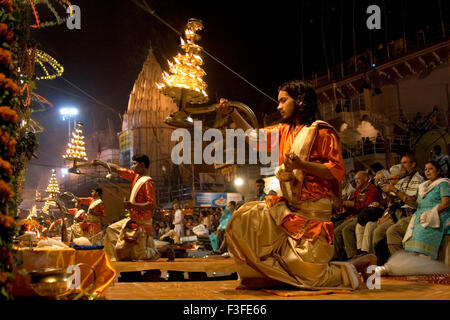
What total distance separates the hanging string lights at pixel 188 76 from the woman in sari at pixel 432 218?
3.73 m

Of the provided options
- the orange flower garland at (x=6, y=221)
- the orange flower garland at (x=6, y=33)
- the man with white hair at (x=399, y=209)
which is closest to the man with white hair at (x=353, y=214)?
the man with white hair at (x=399, y=209)

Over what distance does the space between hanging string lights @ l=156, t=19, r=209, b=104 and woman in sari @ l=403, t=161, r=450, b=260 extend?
12.2 ft

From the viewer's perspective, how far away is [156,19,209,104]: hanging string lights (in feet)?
15.1

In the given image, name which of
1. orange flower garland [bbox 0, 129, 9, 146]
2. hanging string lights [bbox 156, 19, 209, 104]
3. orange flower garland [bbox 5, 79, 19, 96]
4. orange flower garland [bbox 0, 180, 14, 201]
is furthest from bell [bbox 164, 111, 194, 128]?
orange flower garland [bbox 0, 180, 14, 201]

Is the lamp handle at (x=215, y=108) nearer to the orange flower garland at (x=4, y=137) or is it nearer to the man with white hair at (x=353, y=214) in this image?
the orange flower garland at (x=4, y=137)

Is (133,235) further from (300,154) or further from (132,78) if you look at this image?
(132,78)

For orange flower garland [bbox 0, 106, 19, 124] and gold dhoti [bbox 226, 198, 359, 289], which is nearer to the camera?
orange flower garland [bbox 0, 106, 19, 124]

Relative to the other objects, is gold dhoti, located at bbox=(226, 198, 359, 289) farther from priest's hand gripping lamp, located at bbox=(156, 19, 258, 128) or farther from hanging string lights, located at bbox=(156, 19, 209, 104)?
hanging string lights, located at bbox=(156, 19, 209, 104)

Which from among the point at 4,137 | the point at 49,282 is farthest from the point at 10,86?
the point at 49,282

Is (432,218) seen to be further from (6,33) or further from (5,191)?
(6,33)

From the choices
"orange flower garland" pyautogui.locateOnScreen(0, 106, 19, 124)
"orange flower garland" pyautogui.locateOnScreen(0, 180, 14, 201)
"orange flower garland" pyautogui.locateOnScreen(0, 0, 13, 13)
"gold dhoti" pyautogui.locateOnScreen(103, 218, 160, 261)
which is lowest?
"gold dhoti" pyautogui.locateOnScreen(103, 218, 160, 261)

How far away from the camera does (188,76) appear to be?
185 inches

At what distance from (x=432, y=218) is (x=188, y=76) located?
13.4ft
